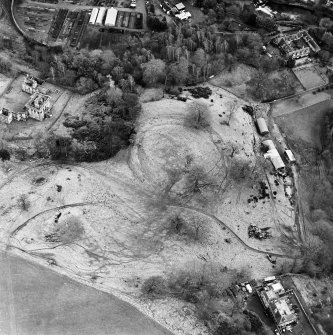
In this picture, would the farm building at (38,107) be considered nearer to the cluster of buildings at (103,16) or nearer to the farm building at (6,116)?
the farm building at (6,116)

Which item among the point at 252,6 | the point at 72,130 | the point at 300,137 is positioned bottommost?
the point at 72,130

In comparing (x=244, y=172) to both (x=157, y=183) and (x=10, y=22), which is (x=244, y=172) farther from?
(x=10, y=22)

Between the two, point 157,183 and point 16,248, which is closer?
point 16,248

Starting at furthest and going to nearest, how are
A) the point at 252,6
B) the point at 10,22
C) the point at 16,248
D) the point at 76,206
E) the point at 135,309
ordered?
the point at 252,6, the point at 10,22, the point at 76,206, the point at 16,248, the point at 135,309

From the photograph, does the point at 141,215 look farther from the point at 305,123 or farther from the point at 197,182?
the point at 305,123

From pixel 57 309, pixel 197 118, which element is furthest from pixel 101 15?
pixel 57 309

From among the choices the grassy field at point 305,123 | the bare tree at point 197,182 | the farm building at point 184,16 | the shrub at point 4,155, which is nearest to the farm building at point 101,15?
the farm building at point 184,16

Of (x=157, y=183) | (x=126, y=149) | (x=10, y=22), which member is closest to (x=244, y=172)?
(x=157, y=183)
